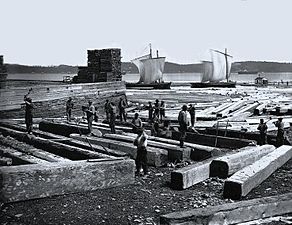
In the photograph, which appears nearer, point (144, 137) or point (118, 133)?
point (144, 137)

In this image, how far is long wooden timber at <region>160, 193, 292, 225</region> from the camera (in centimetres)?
618

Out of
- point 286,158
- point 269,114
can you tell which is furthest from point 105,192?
point 269,114

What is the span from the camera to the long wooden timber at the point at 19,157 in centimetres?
934

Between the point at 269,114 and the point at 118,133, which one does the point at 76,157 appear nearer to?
the point at 118,133

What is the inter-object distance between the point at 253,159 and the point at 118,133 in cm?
556

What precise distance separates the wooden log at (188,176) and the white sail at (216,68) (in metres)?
84.3

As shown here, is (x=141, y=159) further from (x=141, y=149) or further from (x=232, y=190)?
(x=232, y=190)

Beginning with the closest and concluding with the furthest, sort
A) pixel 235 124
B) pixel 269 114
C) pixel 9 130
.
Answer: pixel 9 130
pixel 235 124
pixel 269 114

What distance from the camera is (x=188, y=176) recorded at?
8.88 metres

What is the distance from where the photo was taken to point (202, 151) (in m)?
11.4

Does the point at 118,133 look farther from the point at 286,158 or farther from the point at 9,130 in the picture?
the point at 286,158

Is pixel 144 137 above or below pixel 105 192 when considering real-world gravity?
above

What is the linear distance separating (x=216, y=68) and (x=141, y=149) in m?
86.1

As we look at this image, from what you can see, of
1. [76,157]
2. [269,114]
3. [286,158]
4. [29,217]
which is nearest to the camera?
[29,217]
